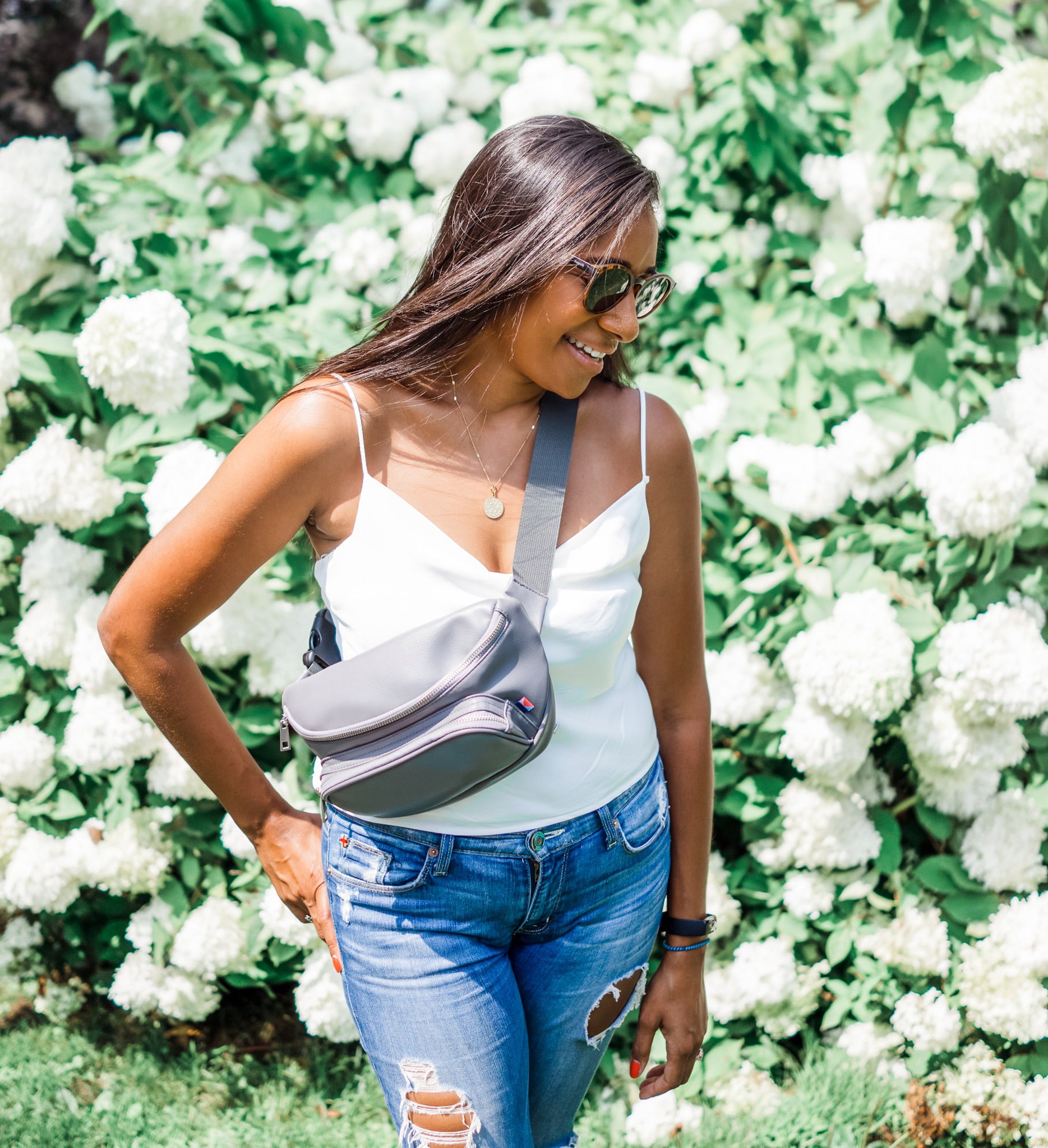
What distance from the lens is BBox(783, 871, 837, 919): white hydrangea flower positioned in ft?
7.34

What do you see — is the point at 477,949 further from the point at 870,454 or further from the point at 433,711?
the point at 870,454

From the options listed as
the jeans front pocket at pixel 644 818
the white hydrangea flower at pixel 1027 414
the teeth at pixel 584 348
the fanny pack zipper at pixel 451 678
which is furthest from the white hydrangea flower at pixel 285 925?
the white hydrangea flower at pixel 1027 414

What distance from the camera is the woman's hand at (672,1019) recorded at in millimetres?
1536

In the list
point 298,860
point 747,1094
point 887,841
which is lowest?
point 747,1094

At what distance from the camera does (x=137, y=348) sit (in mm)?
1963

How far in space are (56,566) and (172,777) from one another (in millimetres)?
534

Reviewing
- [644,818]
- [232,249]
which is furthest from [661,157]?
[644,818]

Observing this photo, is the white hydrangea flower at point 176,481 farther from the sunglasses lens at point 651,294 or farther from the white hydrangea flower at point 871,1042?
the white hydrangea flower at point 871,1042

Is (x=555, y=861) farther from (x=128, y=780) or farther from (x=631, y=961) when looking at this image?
(x=128, y=780)

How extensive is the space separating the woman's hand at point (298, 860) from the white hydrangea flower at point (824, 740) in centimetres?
106

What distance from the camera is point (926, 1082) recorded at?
220 centimetres

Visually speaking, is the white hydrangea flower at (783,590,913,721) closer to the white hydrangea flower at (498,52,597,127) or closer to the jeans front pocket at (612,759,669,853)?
the jeans front pocket at (612,759,669,853)

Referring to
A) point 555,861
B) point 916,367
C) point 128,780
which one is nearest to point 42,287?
point 128,780

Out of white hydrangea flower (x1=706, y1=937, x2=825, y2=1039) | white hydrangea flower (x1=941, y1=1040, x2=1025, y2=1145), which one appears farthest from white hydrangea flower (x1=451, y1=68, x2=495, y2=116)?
white hydrangea flower (x1=941, y1=1040, x2=1025, y2=1145)
